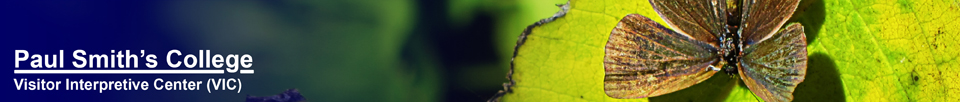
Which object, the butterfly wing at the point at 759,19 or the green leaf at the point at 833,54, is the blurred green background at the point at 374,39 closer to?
the green leaf at the point at 833,54

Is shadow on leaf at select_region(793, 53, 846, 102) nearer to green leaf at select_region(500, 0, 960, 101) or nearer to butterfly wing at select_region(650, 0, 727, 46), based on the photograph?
green leaf at select_region(500, 0, 960, 101)

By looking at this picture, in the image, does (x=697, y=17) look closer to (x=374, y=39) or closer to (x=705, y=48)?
(x=705, y=48)

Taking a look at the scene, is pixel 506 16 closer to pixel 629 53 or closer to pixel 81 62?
pixel 629 53

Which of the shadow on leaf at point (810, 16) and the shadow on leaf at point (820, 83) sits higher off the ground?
the shadow on leaf at point (810, 16)

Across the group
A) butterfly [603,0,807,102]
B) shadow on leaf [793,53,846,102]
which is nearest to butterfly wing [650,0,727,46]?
butterfly [603,0,807,102]

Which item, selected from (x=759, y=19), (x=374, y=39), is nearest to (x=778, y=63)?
(x=759, y=19)

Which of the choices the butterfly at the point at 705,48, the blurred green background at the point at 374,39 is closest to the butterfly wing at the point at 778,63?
the butterfly at the point at 705,48
